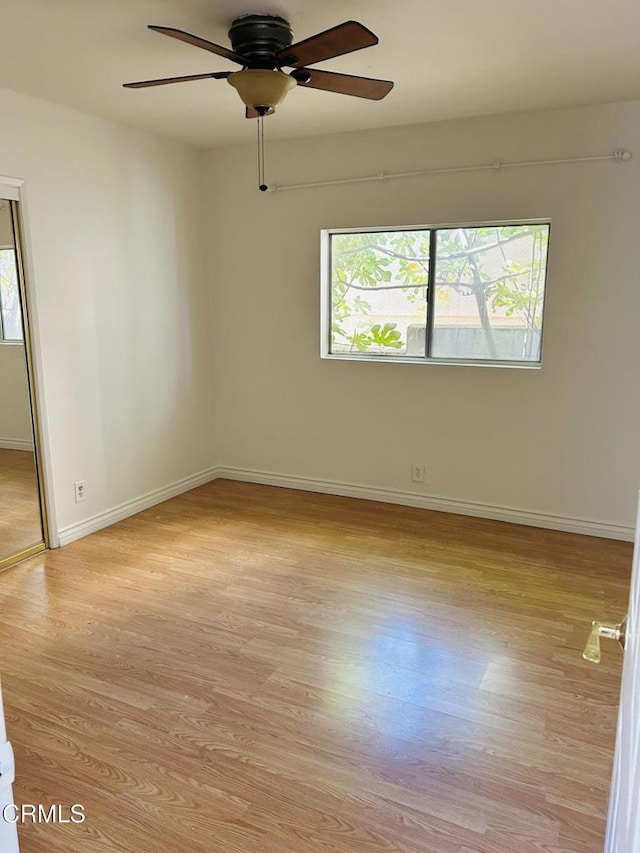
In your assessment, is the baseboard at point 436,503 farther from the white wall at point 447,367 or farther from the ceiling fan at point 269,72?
the ceiling fan at point 269,72

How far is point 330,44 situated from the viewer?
2045 mm

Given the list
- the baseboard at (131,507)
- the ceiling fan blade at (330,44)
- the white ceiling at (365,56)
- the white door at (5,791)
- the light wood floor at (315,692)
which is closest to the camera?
the white door at (5,791)

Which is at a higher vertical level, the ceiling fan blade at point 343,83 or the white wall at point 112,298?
the ceiling fan blade at point 343,83

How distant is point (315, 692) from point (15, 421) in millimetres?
2269

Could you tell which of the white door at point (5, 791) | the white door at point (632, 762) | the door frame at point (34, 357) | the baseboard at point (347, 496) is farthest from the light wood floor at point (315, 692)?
the white door at point (632, 762)

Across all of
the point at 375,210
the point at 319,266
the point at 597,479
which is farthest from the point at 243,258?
the point at 597,479

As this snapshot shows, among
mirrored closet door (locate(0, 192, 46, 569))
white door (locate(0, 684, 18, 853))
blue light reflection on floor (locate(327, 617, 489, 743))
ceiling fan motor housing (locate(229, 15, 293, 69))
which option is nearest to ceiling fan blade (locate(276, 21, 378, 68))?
ceiling fan motor housing (locate(229, 15, 293, 69))

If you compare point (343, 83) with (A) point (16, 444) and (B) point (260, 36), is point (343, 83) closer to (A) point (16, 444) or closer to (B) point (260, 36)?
(B) point (260, 36)

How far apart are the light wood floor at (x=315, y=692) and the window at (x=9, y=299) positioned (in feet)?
4.16

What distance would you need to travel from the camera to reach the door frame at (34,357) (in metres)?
3.21

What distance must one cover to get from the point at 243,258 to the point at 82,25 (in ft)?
7.29


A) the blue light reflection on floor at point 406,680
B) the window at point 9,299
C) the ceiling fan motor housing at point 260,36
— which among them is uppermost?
the ceiling fan motor housing at point 260,36

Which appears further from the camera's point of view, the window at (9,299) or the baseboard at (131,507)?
the baseboard at (131,507)

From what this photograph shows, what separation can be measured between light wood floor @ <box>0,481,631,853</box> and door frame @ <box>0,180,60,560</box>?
0.81 feet
